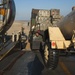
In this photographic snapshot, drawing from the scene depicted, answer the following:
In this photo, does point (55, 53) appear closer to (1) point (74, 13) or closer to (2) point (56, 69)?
(2) point (56, 69)

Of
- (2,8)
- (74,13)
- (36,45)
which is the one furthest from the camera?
(36,45)

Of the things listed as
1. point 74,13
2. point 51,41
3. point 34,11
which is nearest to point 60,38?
point 51,41

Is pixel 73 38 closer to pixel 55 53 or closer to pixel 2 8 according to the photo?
pixel 55 53

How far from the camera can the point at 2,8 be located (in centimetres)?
1326

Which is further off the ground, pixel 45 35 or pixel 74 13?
pixel 74 13

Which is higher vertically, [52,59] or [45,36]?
[45,36]

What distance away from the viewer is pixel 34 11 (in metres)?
23.5

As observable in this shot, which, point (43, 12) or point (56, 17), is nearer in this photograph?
point (56, 17)

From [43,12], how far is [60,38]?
10691 mm

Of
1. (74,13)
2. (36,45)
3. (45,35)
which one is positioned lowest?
(36,45)

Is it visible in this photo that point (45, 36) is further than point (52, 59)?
Yes

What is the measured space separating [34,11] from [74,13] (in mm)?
14574

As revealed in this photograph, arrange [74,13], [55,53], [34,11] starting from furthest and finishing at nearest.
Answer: [34,11] → [55,53] → [74,13]

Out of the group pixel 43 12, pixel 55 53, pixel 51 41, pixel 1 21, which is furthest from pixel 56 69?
pixel 43 12
